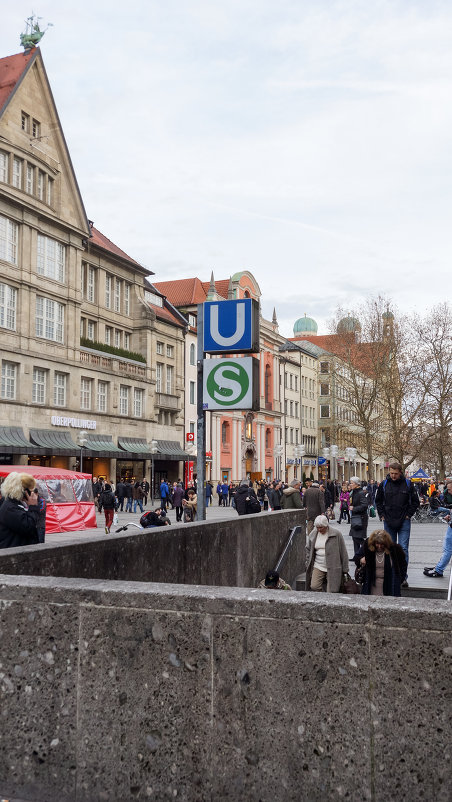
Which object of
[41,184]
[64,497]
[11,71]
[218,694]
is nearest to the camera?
[218,694]

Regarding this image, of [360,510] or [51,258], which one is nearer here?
[360,510]

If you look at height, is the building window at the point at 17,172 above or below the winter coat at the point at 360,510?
above

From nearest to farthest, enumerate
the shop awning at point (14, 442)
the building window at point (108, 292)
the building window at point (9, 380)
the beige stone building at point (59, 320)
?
the shop awning at point (14, 442), the building window at point (9, 380), the beige stone building at point (59, 320), the building window at point (108, 292)

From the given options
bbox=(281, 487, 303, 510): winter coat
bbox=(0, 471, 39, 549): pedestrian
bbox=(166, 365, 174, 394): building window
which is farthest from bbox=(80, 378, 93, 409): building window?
bbox=(0, 471, 39, 549): pedestrian

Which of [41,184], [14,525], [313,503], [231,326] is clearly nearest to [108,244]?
[41,184]

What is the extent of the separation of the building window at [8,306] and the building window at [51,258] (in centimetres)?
287

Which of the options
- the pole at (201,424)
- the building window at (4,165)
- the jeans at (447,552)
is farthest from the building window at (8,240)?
the jeans at (447,552)

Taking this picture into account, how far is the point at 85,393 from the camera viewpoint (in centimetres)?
4653

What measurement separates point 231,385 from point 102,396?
38128 mm

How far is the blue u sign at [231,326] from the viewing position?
10820mm

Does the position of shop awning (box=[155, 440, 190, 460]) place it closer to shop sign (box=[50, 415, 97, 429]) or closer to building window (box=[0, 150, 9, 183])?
shop sign (box=[50, 415, 97, 429])

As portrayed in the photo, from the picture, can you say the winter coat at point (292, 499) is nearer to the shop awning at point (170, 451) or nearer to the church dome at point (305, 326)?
the shop awning at point (170, 451)

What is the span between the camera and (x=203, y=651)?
326 centimetres

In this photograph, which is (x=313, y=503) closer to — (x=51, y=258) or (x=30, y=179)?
(x=51, y=258)
